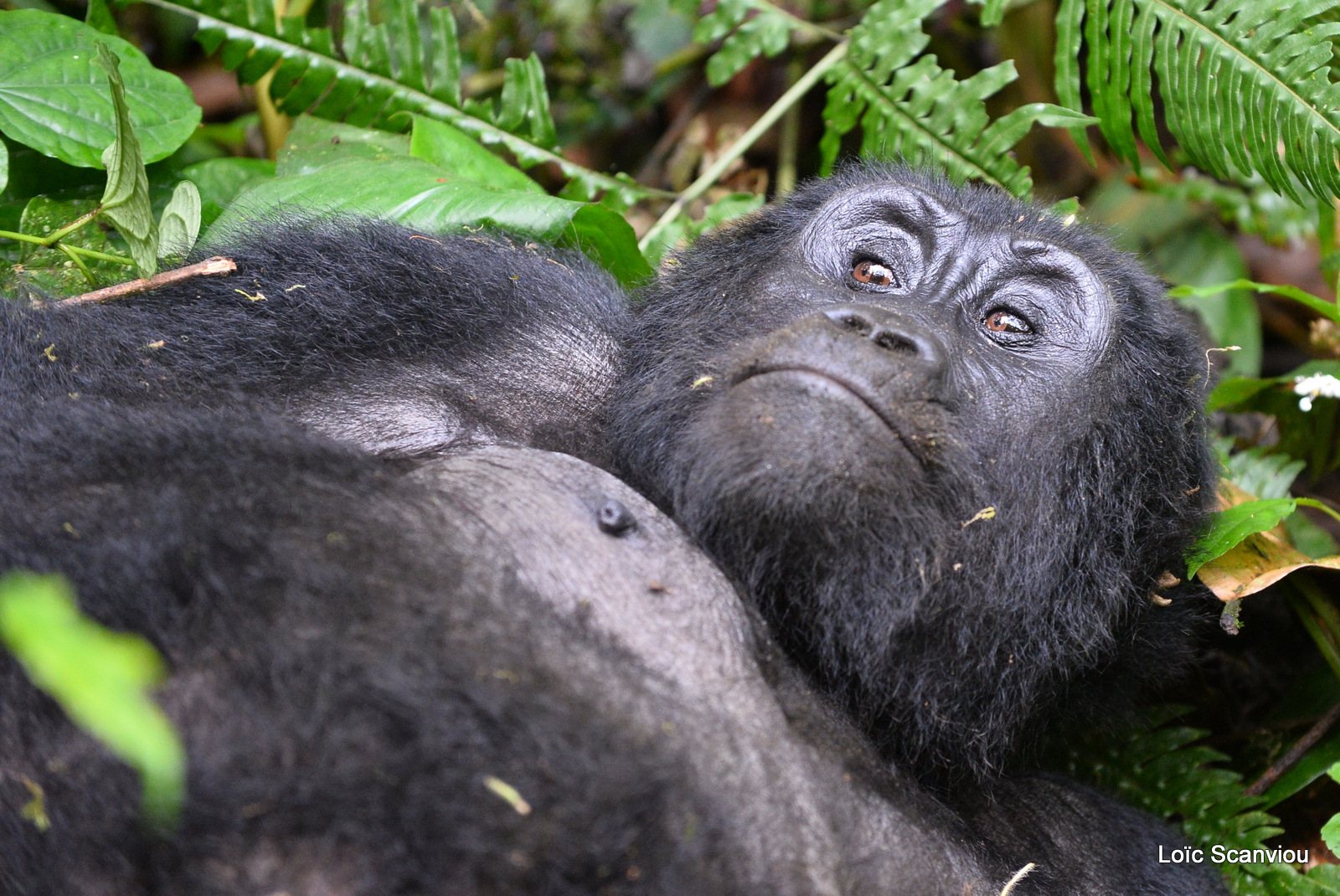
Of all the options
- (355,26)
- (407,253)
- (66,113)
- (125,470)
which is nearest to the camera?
(125,470)

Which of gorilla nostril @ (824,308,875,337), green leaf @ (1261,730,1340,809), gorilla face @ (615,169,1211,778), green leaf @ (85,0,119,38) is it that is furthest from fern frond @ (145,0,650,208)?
green leaf @ (1261,730,1340,809)

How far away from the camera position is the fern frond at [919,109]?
3.70 meters

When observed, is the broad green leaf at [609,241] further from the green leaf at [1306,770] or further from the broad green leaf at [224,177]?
the green leaf at [1306,770]

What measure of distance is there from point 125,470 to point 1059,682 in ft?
6.77

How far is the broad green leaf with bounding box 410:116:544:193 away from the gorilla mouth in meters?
1.67

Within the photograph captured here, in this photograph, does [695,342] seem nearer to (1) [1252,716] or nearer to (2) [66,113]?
(2) [66,113]

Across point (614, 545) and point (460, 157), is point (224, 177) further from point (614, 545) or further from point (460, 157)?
point (614, 545)

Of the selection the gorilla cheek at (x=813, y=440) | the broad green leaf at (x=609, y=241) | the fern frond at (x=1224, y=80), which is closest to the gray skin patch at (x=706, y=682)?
the gorilla cheek at (x=813, y=440)

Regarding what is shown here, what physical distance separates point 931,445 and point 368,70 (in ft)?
8.82

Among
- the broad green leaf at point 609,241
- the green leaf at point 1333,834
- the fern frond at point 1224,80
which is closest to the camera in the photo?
the green leaf at point 1333,834

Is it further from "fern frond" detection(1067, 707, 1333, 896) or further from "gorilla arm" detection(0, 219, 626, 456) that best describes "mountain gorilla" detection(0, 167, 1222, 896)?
"fern frond" detection(1067, 707, 1333, 896)

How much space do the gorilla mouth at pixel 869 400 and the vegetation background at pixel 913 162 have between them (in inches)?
35.6

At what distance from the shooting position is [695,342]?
262cm

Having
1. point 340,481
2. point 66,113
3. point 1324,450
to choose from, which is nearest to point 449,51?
point 66,113
